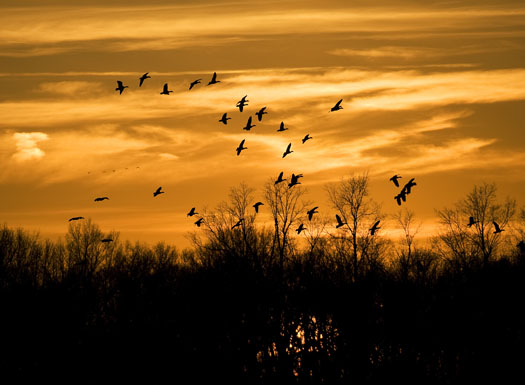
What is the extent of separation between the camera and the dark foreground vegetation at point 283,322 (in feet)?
159

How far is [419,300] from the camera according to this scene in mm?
51438

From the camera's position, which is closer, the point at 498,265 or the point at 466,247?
the point at 498,265

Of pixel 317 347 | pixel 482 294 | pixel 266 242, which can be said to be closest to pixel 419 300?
pixel 482 294

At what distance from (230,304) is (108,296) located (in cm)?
1517

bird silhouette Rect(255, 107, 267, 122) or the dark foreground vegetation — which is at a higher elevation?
bird silhouette Rect(255, 107, 267, 122)

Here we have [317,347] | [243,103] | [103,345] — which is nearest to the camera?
[243,103]

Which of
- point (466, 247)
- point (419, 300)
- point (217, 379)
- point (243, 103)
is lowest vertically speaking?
point (217, 379)

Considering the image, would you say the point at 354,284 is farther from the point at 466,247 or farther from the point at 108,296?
the point at 108,296

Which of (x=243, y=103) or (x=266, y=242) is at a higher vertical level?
(x=243, y=103)

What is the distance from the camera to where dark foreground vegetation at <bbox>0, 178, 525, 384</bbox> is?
48.6 m

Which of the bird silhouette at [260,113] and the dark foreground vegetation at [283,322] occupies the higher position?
the bird silhouette at [260,113]

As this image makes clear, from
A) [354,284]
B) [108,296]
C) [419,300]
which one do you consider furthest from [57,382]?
[419,300]

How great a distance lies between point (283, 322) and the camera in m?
51.3

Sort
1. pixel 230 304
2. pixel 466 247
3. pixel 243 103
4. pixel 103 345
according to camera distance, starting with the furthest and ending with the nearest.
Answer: pixel 466 247
pixel 103 345
pixel 230 304
pixel 243 103
